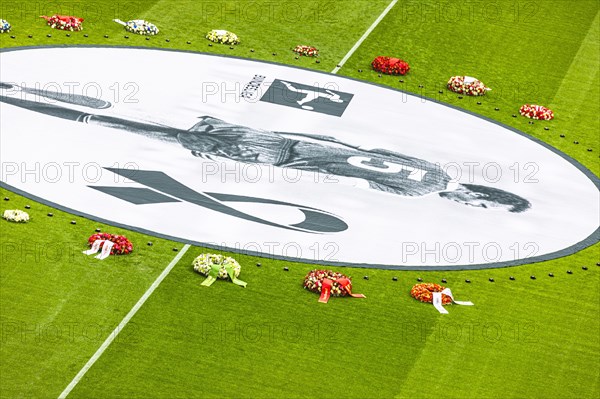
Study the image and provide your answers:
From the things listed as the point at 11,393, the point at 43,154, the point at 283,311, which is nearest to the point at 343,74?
the point at 43,154

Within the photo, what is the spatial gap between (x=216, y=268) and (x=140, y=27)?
65.8ft

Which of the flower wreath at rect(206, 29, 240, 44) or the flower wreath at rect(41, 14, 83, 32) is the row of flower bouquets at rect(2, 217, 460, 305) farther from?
the flower wreath at rect(206, 29, 240, 44)

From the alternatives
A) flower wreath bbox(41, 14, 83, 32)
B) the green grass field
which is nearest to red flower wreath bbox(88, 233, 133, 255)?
the green grass field

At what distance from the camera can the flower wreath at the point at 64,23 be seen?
5694cm

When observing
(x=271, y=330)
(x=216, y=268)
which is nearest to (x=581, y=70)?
(x=216, y=268)

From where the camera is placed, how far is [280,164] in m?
48.7

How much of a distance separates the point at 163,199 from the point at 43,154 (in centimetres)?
484

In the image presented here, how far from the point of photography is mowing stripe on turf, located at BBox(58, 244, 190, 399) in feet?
116

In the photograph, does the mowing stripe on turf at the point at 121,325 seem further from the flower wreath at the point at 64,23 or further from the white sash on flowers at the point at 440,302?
the flower wreath at the point at 64,23

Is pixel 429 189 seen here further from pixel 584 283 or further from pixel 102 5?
pixel 102 5

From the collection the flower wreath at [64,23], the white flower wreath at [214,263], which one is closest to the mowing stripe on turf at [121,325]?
the white flower wreath at [214,263]

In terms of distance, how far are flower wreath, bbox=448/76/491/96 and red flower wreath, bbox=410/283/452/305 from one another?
16892 mm

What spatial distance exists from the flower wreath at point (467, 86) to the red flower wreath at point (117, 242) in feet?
66.6

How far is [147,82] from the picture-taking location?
53500 millimetres
